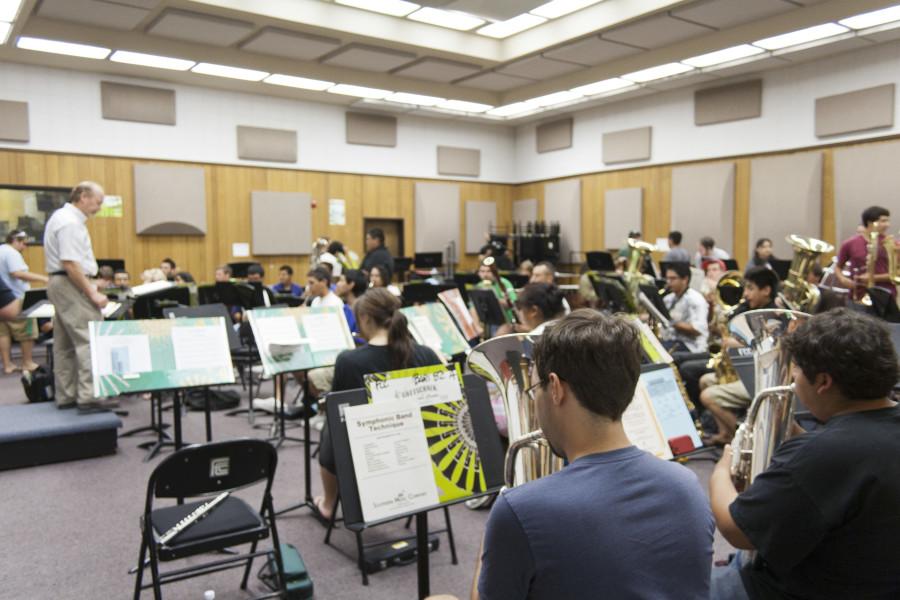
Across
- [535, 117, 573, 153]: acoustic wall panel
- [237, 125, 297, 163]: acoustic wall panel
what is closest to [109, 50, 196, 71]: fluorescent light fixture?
[237, 125, 297, 163]: acoustic wall panel

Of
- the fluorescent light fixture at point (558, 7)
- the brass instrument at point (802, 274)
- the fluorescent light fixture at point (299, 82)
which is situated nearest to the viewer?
the brass instrument at point (802, 274)

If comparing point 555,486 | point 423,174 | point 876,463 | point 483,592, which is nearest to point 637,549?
point 555,486

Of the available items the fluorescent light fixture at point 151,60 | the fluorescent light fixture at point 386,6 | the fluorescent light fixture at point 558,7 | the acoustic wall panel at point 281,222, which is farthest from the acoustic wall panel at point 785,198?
the fluorescent light fixture at point 151,60

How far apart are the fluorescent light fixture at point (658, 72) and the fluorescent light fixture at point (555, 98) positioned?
51.0 inches

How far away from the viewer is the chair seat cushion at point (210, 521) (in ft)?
8.88

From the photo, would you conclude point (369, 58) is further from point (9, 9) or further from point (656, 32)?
point (9, 9)

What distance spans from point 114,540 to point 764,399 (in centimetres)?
341

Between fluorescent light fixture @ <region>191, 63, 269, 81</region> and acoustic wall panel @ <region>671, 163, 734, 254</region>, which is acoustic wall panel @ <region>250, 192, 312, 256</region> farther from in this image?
acoustic wall panel @ <region>671, 163, 734, 254</region>

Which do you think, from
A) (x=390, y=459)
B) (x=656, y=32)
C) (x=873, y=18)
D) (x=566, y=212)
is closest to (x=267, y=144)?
(x=566, y=212)

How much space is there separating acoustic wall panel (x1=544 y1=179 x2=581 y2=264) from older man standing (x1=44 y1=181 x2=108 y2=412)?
10216 mm

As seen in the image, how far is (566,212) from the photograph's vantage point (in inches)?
559

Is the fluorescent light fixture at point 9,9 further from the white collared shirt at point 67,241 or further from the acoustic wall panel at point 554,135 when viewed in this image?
the acoustic wall panel at point 554,135

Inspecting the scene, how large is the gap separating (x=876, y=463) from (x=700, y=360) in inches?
162

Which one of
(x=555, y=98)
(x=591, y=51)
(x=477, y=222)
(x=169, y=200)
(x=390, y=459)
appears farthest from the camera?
(x=477, y=222)
